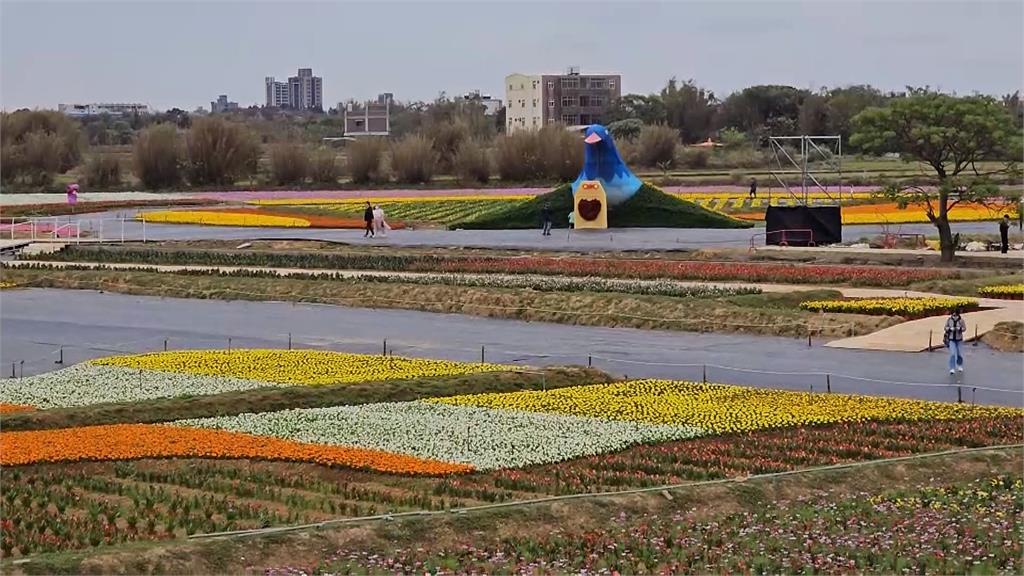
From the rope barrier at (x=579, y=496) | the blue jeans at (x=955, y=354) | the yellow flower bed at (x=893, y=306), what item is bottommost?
the rope barrier at (x=579, y=496)

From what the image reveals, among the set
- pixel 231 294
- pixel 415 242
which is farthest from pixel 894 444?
pixel 415 242

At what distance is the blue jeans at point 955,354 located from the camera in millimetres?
26984

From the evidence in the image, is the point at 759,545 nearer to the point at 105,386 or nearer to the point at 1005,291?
the point at 105,386

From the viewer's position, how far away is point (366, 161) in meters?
93.8

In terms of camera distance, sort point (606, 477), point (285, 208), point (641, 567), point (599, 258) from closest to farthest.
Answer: point (641, 567) → point (606, 477) → point (599, 258) → point (285, 208)

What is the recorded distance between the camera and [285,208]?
6938 centimetres

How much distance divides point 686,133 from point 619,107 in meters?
9.41

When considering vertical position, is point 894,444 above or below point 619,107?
below

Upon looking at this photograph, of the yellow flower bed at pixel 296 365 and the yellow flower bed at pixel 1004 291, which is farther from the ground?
the yellow flower bed at pixel 1004 291

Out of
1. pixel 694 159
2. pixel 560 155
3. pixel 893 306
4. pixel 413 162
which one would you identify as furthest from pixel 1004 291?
pixel 694 159

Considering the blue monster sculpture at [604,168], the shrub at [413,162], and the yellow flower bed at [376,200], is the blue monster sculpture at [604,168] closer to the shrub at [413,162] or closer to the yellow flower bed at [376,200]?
the yellow flower bed at [376,200]

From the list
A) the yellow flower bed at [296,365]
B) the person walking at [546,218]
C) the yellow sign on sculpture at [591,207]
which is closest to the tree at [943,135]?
the yellow sign on sculpture at [591,207]

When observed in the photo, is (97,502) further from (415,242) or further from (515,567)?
(415,242)

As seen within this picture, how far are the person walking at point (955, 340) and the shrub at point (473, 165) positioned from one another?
2594 inches
